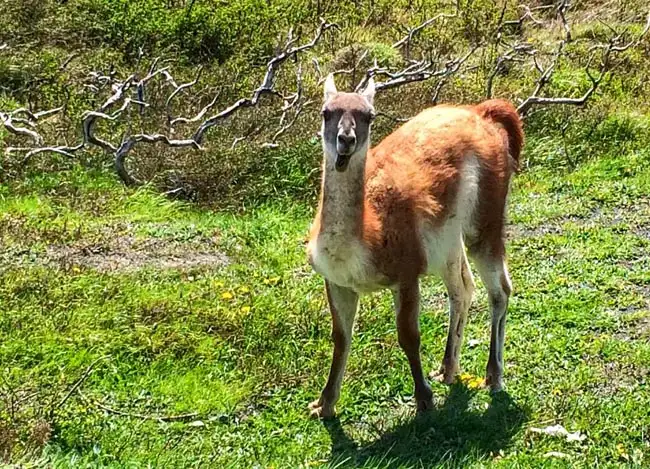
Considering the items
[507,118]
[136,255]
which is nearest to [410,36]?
[136,255]

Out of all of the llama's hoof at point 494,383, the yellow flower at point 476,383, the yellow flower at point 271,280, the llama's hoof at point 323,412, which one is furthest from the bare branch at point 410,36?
the llama's hoof at point 323,412

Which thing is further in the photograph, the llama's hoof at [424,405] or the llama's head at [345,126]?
the llama's hoof at [424,405]

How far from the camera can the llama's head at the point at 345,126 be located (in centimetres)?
476

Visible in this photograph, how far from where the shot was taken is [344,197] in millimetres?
4953

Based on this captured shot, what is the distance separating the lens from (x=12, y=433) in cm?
469

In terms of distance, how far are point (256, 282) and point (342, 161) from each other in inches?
104

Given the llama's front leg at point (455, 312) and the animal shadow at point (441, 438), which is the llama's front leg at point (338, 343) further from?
the llama's front leg at point (455, 312)

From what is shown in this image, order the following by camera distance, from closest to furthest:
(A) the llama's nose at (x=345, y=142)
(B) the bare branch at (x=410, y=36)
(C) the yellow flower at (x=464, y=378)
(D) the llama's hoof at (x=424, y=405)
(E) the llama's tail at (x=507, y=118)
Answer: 1. (A) the llama's nose at (x=345, y=142)
2. (D) the llama's hoof at (x=424, y=405)
3. (C) the yellow flower at (x=464, y=378)
4. (E) the llama's tail at (x=507, y=118)
5. (B) the bare branch at (x=410, y=36)

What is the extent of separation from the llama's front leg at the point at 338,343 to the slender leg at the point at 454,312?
71cm

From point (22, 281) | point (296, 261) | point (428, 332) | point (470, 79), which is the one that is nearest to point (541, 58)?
point (470, 79)

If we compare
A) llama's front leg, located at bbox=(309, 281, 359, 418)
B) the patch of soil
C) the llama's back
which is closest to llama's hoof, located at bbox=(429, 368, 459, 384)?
llama's front leg, located at bbox=(309, 281, 359, 418)

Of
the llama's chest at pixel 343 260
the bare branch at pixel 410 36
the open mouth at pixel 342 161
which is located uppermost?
the open mouth at pixel 342 161

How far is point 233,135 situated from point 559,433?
264 inches

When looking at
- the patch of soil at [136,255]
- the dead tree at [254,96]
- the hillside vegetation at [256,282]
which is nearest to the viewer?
the hillside vegetation at [256,282]
